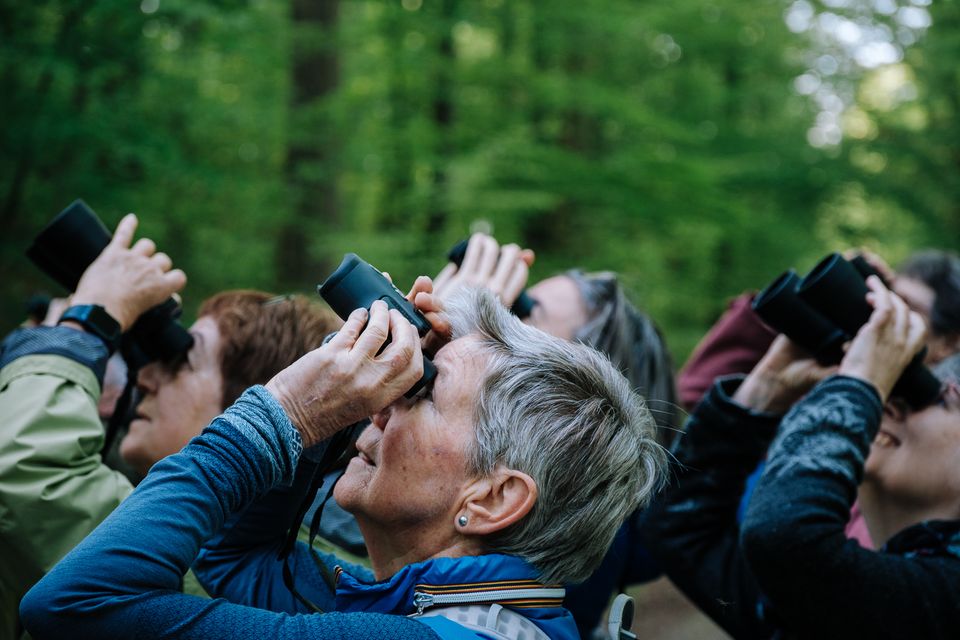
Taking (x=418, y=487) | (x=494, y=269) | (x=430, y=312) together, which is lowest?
(x=418, y=487)

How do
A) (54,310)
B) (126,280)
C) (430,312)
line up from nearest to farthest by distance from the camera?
(430,312) < (126,280) < (54,310)

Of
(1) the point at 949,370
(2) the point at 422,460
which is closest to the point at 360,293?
(2) the point at 422,460

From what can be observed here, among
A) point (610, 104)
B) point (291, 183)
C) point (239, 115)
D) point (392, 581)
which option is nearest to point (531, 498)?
point (392, 581)

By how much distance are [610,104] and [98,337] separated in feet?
19.4

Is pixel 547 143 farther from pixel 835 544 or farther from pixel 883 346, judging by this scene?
pixel 835 544

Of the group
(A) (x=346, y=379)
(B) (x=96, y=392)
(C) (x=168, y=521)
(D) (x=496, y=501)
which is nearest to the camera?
(C) (x=168, y=521)

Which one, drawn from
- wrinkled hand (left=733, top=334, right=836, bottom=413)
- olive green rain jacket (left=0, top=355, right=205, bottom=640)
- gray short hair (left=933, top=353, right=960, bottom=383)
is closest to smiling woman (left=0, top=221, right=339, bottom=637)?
olive green rain jacket (left=0, top=355, right=205, bottom=640)

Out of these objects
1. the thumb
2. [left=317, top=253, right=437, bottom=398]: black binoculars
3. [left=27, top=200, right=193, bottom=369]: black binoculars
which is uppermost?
[left=317, top=253, right=437, bottom=398]: black binoculars

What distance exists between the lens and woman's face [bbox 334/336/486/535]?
144 cm

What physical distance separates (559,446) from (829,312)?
2.98 ft

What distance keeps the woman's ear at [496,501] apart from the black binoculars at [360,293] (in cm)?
21

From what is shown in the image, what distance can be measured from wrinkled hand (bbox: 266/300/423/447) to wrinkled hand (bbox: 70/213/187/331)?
88cm

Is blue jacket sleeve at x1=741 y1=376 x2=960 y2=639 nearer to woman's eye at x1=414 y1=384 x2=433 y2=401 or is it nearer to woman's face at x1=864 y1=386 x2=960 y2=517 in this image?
woman's face at x1=864 y1=386 x2=960 y2=517

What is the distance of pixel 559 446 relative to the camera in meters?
1.44
